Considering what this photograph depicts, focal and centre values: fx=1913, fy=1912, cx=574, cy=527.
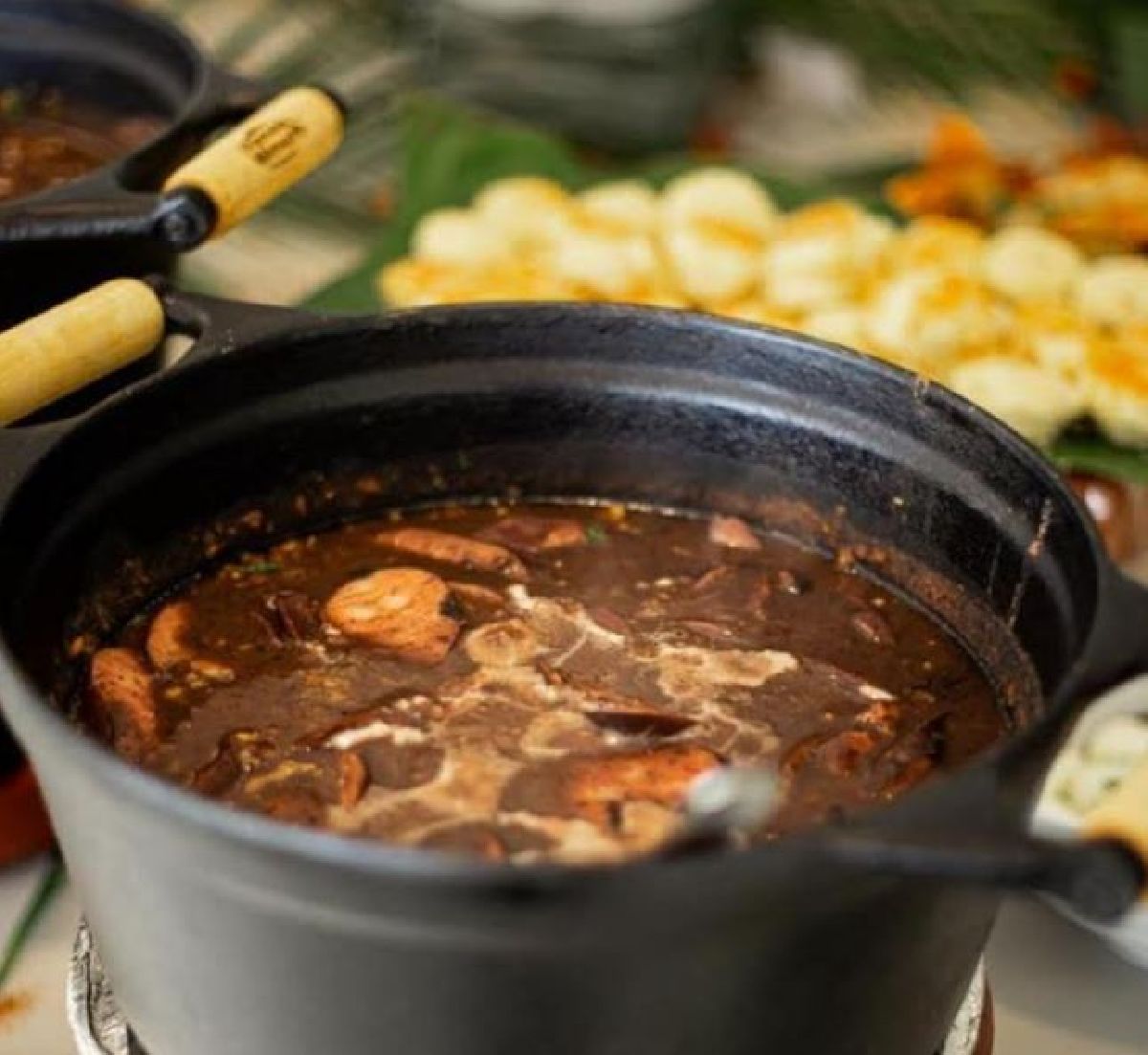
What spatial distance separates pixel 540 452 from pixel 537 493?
31mm

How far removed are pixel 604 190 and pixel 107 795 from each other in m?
1.38

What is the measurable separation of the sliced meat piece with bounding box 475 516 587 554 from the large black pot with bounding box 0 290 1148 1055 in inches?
1.4

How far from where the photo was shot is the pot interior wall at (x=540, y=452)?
1.09 meters

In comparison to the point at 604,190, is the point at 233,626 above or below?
above

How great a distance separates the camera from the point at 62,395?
1.17 meters

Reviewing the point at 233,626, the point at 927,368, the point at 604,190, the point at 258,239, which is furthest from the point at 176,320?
the point at 258,239

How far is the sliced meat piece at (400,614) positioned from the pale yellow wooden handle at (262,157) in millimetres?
286

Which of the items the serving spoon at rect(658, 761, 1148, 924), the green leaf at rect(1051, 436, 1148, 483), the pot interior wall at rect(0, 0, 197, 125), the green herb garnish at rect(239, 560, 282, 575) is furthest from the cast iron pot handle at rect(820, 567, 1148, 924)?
the pot interior wall at rect(0, 0, 197, 125)

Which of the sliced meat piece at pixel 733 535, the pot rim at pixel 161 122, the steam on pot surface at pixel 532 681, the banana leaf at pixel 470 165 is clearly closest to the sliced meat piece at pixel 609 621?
the steam on pot surface at pixel 532 681

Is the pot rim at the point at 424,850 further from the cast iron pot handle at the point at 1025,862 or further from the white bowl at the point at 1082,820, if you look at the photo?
the white bowl at the point at 1082,820

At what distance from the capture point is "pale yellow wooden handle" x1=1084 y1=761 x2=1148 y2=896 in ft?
2.61

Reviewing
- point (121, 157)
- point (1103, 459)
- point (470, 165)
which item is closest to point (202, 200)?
point (121, 157)

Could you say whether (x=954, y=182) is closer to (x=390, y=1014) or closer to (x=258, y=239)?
(x=258, y=239)

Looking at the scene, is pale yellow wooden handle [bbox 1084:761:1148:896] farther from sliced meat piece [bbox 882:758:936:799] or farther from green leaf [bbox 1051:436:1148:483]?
green leaf [bbox 1051:436:1148:483]
